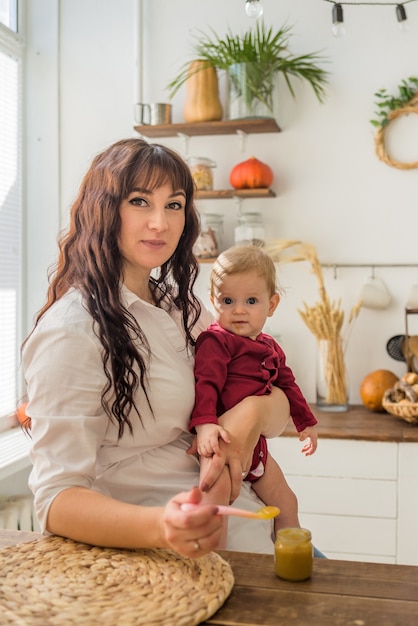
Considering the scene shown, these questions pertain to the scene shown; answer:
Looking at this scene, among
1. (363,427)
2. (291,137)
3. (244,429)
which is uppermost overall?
(291,137)

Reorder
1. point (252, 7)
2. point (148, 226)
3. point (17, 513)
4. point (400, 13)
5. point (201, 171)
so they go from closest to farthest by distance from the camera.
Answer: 1. point (148, 226)
2. point (252, 7)
3. point (17, 513)
4. point (400, 13)
5. point (201, 171)

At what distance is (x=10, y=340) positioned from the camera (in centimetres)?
329

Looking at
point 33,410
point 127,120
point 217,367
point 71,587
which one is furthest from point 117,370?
point 127,120

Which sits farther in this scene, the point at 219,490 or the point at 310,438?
the point at 310,438

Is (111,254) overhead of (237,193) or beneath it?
beneath

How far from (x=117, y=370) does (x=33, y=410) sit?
16cm

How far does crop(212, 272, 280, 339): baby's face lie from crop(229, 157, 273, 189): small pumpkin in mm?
1549

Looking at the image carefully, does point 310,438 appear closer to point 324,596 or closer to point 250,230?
point 324,596

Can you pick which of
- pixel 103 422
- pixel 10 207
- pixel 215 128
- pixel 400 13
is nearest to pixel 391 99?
pixel 400 13

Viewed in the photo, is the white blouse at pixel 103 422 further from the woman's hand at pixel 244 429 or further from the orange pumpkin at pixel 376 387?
the orange pumpkin at pixel 376 387

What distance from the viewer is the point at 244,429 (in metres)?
1.47

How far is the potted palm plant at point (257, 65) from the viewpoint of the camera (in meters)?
3.09

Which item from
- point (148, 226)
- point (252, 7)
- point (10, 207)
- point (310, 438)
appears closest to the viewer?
point (148, 226)

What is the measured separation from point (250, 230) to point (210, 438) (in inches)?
73.8
